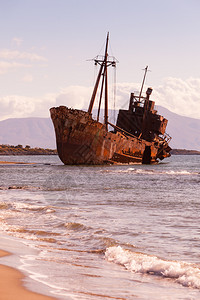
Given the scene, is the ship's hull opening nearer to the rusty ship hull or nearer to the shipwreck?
the shipwreck

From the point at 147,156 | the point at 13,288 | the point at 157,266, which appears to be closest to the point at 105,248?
the point at 157,266

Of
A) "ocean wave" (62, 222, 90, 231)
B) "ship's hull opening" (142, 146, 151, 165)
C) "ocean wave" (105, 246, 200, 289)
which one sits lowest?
"ocean wave" (62, 222, 90, 231)

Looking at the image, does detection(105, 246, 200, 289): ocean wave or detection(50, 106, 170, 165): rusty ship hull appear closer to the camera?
detection(105, 246, 200, 289): ocean wave

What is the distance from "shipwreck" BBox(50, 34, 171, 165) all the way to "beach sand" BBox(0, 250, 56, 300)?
4167 centimetres

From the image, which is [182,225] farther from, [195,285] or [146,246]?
[195,285]

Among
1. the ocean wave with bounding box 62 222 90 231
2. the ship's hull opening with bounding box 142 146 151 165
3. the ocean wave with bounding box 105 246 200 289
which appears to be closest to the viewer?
the ocean wave with bounding box 105 246 200 289

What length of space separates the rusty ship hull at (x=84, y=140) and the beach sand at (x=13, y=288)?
41706 mm

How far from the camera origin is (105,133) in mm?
50281

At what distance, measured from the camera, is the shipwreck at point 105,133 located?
4866 centimetres

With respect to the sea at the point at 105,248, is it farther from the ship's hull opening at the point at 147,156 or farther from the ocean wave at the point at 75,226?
the ship's hull opening at the point at 147,156

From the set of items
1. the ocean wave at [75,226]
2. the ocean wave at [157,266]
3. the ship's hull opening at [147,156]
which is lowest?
the ocean wave at [75,226]

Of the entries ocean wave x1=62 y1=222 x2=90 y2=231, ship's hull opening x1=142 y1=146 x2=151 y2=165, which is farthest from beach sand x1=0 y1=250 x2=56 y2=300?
ship's hull opening x1=142 y1=146 x2=151 y2=165

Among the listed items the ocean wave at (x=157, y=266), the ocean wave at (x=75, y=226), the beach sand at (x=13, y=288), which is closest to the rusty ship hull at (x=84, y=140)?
the ocean wave at (x=75, y=226)

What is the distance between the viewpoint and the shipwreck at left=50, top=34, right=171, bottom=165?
48.7 metres
